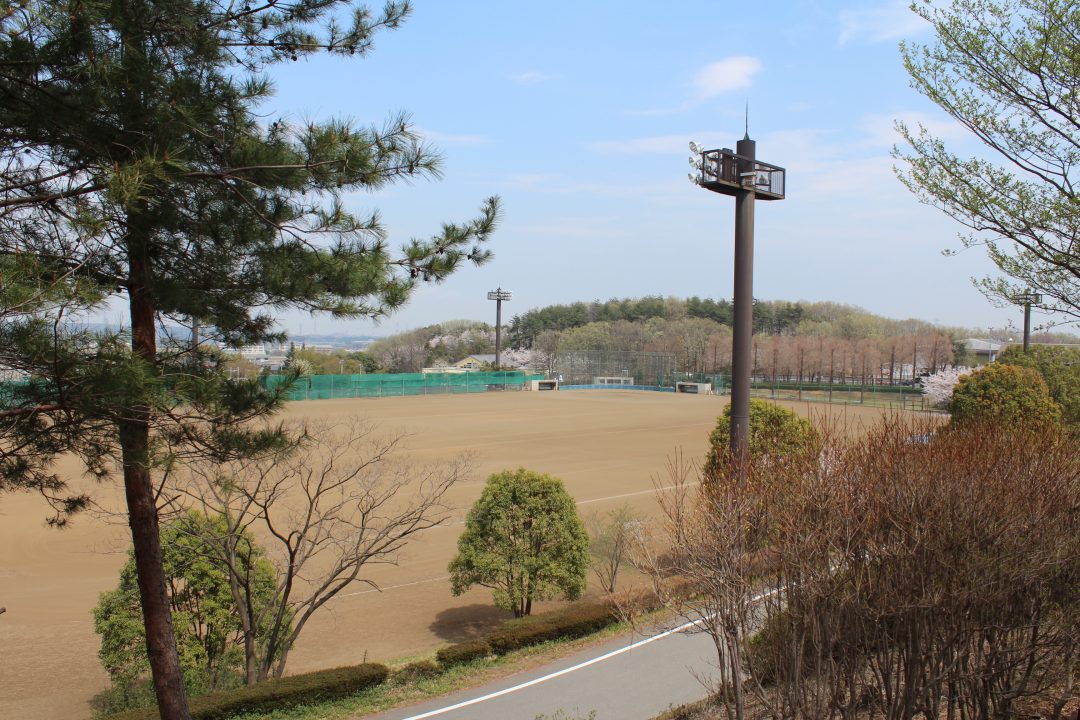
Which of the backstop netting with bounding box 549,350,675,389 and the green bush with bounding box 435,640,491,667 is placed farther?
the backstop netting with bounding box 549,350,675,389

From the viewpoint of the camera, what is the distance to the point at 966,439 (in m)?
8.19

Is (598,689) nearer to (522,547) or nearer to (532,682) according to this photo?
(532,682)

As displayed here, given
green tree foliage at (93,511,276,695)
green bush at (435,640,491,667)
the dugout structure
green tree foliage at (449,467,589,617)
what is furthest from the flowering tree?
green tree foliage at (93,511,276,695)

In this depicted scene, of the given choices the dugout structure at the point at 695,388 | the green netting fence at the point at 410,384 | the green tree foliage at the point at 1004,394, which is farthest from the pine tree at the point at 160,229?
the dugout structure at the point at 695,388

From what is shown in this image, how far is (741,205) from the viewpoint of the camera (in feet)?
44.8

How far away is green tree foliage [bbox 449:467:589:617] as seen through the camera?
46.3 feet

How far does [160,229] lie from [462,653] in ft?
24.1

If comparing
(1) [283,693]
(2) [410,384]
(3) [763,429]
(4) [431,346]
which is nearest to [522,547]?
(1) [283,693]

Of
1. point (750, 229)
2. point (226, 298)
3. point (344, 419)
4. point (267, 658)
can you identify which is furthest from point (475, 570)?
point (344, 419)

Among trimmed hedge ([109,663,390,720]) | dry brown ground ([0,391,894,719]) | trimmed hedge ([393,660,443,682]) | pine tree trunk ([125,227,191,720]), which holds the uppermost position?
pine tree trunk ([125,227,191,720])

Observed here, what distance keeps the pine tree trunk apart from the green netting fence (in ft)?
166

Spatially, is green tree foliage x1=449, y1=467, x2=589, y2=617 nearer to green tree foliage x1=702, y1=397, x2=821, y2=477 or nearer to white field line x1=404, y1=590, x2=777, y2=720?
white field line x1=404, y1=590, x2=777, y2=720

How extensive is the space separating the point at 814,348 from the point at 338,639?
93669 mm

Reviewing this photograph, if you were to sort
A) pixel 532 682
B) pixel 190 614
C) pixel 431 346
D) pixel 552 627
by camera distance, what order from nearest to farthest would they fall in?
pixel 532 682
pixel 190 614
pixel 552 627
pixel 431 346
